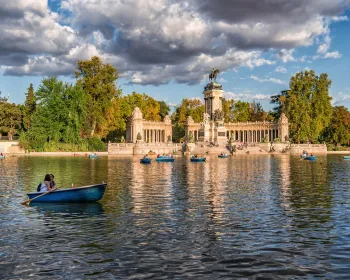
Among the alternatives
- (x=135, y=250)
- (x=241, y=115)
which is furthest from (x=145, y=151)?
(x=135, y=250)

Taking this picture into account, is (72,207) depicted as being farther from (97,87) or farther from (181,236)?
(97,87)

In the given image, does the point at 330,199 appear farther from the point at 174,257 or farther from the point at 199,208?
the point at 174,257

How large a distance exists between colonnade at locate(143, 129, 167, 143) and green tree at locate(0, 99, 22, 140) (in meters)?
33.4

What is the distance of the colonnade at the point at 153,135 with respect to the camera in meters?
118

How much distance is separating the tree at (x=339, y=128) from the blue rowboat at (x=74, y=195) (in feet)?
355

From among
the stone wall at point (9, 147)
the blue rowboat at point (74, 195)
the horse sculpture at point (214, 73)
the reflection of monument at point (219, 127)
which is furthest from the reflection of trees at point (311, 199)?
the horse sculpture at point (214, 73)

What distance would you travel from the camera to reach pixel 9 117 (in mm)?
104438

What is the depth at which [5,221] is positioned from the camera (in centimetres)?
1902

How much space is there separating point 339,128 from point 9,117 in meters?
88.9

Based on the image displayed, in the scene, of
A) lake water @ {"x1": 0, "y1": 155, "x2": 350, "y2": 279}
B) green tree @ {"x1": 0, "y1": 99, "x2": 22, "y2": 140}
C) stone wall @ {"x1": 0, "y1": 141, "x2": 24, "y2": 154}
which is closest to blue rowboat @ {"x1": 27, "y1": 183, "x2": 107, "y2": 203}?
lake water @ {"x1": 0, "y1": 155, "x2": 350, "y2": 279}

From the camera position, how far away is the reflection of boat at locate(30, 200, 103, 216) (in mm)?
21453

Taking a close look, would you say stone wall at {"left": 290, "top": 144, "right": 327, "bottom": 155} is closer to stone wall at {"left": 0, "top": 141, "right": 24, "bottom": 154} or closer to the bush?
the bush

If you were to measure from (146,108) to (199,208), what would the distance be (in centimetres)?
10858

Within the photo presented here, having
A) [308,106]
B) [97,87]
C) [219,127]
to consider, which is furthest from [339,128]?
[97,87]
